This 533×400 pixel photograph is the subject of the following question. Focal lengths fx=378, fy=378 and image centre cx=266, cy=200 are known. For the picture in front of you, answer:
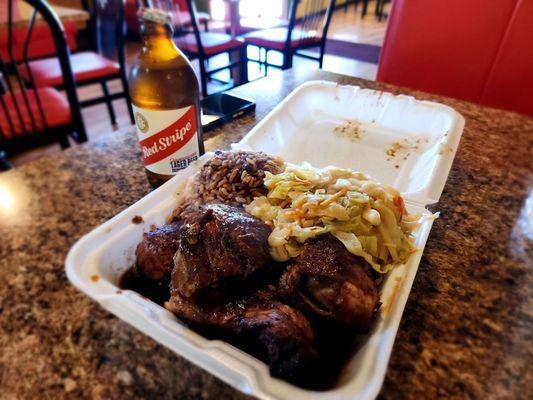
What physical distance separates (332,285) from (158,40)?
627 millimetres

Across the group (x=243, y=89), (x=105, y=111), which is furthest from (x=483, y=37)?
(x=105, y=111)

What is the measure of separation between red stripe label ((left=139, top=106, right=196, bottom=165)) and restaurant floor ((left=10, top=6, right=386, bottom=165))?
0.57 m

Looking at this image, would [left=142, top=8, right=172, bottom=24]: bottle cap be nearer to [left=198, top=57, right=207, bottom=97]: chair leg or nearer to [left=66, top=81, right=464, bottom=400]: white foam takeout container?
[left=66, top=81, right=464, bottom=400]: white foam takeout container

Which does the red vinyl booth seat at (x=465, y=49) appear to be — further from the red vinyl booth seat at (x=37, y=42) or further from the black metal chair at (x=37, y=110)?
the red vinyl booth seat at (x=37, y=42)

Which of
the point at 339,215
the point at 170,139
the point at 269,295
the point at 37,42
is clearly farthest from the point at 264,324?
the point at 37,42

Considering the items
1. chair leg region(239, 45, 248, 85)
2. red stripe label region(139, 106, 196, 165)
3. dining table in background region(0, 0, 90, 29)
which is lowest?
chair leg region(239, 45, 248, 85)

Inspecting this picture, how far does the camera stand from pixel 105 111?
3660 mm

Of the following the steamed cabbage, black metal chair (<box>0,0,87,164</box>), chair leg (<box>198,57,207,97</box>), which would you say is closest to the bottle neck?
the steamed cabbage

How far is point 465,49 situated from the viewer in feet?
7.03

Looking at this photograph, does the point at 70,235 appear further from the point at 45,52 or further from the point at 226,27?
the point at 226,27

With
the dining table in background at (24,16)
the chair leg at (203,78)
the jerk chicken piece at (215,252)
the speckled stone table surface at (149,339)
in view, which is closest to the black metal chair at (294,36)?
the chair leg at (203,78)

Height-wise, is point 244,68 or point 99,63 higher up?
point 244,68

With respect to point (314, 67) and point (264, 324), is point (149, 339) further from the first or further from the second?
point (314, 67)

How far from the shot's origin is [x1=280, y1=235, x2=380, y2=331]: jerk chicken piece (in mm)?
564
